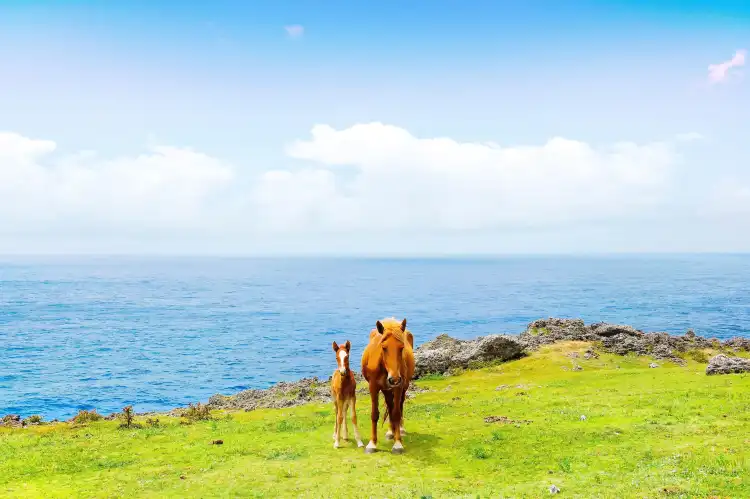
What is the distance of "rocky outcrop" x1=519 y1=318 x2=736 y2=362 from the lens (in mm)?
41969

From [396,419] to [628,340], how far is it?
3357 centimetres

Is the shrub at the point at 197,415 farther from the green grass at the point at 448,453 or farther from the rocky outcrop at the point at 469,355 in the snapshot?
the rocky outcrop at the point at 469,355

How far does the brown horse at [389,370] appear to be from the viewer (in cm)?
1672

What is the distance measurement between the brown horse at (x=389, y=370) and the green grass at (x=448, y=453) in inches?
38.9

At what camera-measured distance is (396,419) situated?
1769 cm

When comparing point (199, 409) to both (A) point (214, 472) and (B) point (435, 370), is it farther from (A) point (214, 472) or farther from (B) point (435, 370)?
(B) point (435, 370)

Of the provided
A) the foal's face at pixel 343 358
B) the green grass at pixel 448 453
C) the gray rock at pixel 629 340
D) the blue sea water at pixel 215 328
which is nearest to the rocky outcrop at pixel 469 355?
the gray rock at pixel 629 340

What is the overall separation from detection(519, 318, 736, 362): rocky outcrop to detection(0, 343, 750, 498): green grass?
1496cm

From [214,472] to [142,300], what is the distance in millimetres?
140640

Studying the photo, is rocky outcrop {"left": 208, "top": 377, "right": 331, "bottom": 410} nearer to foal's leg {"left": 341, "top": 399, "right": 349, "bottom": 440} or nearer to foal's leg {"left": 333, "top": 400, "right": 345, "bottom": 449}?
foal's leg {"left": 341, "top": 399, "right": 349, "bottom": 440}


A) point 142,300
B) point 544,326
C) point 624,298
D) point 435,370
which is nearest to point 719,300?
point 624,298

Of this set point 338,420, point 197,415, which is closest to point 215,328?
point 197,415

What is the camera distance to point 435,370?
41.7 metres

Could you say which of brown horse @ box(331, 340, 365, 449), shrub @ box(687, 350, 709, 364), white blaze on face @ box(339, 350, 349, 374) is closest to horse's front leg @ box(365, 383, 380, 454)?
brown horse @ box(331, 340, 365, 449)
